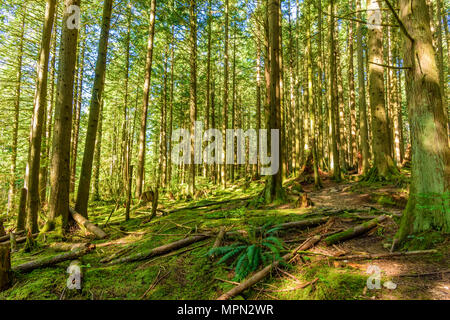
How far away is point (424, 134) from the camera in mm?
3082

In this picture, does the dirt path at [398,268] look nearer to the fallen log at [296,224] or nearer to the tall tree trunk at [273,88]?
the fallen log at [296,224]

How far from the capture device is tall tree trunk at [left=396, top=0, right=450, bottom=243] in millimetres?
2963

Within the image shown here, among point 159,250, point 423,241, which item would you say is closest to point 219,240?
point 159,250

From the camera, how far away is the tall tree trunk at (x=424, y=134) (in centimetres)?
296

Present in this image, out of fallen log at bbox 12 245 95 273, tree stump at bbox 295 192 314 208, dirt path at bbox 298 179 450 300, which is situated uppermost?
tree stump at bbox 295 192 314 208

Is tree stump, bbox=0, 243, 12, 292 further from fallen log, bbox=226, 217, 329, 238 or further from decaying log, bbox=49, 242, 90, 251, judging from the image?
fallen log, bbox=226, 217, 329, 238

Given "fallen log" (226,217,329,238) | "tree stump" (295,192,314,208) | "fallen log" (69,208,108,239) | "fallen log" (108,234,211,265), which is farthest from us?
"tree stump" (295,192,314,208)

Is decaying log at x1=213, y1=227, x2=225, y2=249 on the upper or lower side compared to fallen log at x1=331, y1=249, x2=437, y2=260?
lower

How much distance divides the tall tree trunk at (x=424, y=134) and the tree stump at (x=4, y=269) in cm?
608

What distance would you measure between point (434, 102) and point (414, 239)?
6.55 feet

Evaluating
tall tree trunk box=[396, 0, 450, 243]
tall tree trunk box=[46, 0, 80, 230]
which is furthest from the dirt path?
tall tree trunk box=[46, 0, 80, 230]

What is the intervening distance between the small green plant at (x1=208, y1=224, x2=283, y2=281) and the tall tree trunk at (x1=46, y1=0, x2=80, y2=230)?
497 cm
